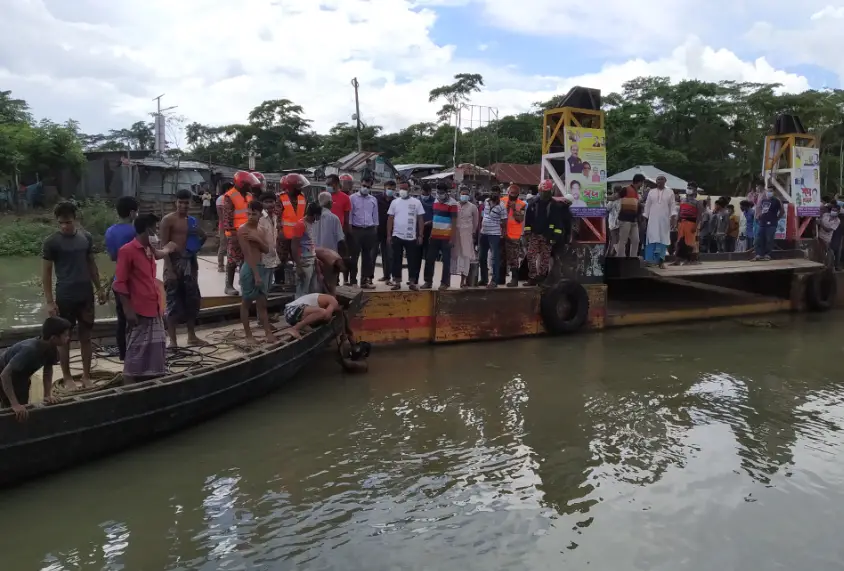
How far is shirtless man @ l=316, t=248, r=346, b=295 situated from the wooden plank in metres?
5.43

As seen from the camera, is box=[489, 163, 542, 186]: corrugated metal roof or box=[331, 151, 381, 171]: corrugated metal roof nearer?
box=[331, 151, 381, 171]: corrugated metal roof

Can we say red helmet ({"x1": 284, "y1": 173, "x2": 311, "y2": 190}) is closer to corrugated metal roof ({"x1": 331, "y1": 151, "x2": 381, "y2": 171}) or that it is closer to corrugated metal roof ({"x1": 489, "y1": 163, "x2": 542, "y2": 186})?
corrugated metal roof ({"x1": 331, "y1": 151, "x2": 381, "y2": 171})

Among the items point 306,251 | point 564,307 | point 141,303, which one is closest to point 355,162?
point 564,307

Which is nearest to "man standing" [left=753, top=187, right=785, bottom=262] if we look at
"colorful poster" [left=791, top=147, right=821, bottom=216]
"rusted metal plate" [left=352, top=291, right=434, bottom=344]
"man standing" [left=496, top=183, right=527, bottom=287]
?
"colorful poster" [left=791, top=147, right=821, bottom=216]

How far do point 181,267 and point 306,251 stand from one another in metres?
1.60

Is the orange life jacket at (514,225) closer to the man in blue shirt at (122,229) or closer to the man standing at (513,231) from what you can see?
the man standing at (513,231)

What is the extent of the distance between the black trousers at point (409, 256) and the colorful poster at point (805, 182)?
890 centimetres

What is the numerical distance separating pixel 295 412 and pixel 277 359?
1.94 feet

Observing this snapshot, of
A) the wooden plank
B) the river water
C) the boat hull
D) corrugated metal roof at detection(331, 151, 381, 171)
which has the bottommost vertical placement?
the river water

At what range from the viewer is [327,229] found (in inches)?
342

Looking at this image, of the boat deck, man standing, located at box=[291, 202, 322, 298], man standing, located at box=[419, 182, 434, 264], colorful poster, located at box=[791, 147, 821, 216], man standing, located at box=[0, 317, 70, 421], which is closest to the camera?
man standing, located at box=[0, 317, 70, 421]

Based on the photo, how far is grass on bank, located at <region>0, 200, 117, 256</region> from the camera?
23.0m

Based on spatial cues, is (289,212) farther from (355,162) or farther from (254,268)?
(355,162)

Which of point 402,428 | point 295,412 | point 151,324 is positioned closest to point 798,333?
point 402,428
